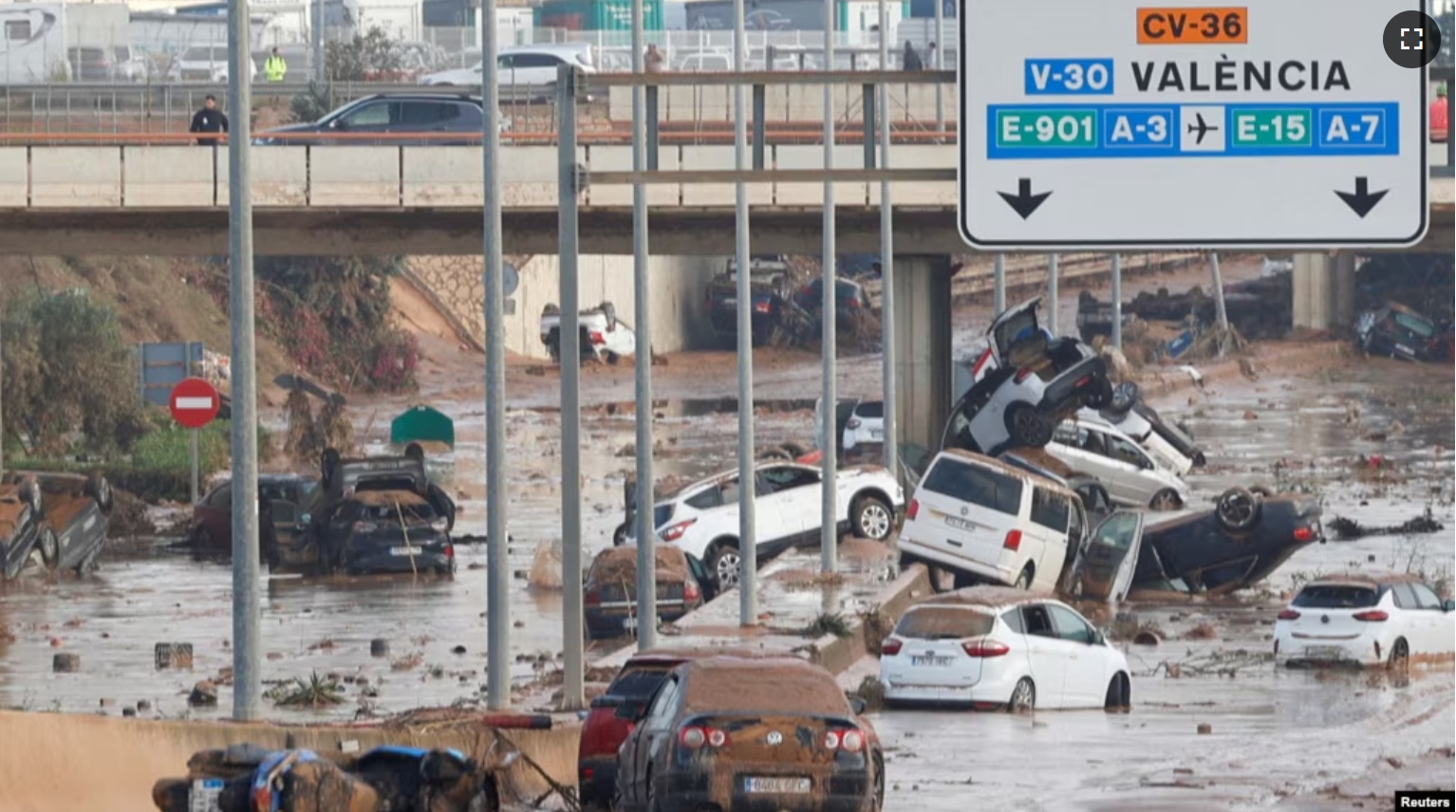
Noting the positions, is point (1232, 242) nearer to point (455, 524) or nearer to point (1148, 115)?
point (1148, 115)

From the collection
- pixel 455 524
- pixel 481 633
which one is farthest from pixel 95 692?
pixel 455 524

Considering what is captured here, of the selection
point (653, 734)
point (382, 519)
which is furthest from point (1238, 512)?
point (653, 734)

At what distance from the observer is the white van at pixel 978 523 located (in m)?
38.9

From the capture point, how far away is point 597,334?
87875 millimetres

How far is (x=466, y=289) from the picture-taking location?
3588 inches

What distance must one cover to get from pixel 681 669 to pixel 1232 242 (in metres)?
5.46

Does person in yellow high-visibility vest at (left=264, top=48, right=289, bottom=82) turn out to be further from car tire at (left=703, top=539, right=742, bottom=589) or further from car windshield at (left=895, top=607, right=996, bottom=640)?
car windshield at (left=895, top=607, right=996, bottom=640)

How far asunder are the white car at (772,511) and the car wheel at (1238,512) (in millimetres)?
5759

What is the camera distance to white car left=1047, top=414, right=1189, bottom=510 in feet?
167

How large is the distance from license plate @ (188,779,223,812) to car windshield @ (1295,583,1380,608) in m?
19.5

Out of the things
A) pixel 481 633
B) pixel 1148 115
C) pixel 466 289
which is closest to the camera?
pixel 1148 115

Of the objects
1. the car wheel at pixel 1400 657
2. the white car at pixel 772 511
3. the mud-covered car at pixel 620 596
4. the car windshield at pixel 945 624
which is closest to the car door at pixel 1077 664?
the car windshield at pixel 945 624

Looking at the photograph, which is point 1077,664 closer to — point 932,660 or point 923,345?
point 932,660

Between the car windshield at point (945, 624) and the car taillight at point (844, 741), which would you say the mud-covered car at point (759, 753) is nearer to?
the car taillight at point (844, 741)
